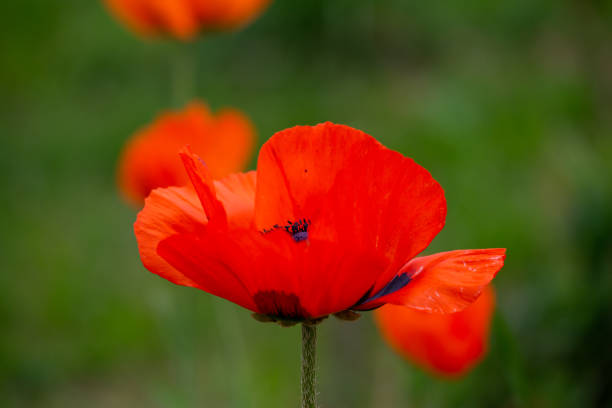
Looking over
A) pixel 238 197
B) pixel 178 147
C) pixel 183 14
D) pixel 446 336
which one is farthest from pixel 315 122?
pixel 238 197

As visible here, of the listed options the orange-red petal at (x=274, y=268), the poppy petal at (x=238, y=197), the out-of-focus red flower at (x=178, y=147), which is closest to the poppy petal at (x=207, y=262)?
the orange-red petal at (x=274, y=268)

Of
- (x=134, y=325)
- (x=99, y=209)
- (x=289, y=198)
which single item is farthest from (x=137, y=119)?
(x=289, y=198)

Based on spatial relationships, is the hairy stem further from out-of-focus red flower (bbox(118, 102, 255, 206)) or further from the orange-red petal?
out-of-focus red flower (bbox(118, 102, 255, 206))

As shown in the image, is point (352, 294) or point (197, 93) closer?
point (352, 294)

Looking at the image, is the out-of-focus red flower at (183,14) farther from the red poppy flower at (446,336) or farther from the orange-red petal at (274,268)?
the orange-red petal at (274,268)

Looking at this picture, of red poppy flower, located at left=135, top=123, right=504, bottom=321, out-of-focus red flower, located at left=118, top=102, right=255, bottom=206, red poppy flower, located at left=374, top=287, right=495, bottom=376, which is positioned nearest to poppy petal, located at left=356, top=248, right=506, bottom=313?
red poppy flower, located at left=135, top=123, right=504, bottom=321

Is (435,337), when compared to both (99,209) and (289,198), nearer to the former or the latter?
(289,198)
